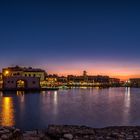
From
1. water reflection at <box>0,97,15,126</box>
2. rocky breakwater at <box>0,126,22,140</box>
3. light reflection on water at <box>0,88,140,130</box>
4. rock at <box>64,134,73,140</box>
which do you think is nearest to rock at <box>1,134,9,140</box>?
rocky breakwater at <box>0,126,22,140</box>

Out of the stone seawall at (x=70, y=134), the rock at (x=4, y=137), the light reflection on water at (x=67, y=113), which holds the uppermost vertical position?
the rock at (x=4, y=137)

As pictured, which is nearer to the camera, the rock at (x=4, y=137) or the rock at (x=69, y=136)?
the rock at (x=4, y=137)

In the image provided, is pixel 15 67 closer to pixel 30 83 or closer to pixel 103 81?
pixel 30 83

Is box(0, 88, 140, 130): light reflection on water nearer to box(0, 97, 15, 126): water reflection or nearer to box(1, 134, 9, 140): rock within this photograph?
box(0, 97, 15, 126): water reflection

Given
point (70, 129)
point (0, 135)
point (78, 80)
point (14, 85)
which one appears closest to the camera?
point (0, 135)

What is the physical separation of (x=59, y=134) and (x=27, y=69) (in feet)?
313

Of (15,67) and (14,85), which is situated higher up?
(15,67)

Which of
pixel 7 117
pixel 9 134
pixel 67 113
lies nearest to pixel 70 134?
pixel 9 134

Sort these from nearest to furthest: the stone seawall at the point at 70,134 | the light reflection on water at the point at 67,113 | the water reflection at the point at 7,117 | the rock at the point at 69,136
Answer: the stone seawall at the point at 70,134
the rock at the point at 69,136
the water reflection at the point at 7,117
the light reflection on water at the point at 67,113

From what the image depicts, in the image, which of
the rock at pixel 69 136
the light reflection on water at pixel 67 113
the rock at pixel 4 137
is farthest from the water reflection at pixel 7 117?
the rock at pixel 4 137

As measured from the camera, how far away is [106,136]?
754 centimetres

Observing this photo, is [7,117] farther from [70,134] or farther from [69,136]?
[69,136]

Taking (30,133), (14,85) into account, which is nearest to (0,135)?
(30,133)

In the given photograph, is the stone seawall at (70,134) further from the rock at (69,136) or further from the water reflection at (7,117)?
the water reflection at (7,117)
